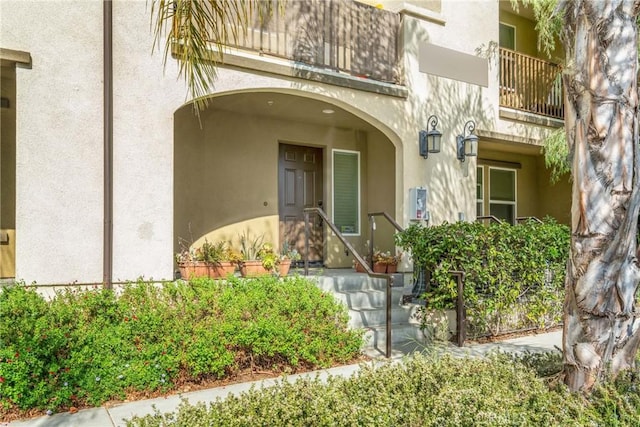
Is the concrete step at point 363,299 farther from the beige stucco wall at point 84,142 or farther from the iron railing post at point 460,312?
the beige stucco wall at point 84,142

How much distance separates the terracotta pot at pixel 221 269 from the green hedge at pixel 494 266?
2528 millimetres

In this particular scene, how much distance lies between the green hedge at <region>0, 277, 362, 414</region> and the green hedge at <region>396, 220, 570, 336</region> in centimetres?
147

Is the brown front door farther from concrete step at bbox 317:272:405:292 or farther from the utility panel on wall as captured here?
the utility panel on wall

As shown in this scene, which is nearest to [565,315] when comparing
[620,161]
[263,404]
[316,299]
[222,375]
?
[620,161]

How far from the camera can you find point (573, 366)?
3354mm

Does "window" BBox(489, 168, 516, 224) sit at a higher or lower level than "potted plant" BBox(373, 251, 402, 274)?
higher

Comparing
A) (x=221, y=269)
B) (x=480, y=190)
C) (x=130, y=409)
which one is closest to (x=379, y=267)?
(x=221, y=269)

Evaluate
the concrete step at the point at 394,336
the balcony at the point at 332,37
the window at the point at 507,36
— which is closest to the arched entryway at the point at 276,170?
the balcony at the point at 332,37

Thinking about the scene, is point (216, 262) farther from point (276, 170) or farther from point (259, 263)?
point (276, 170)

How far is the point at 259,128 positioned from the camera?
338 inches

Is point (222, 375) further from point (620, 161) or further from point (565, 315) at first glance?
point (620, 161)

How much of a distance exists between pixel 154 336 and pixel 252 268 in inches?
96.1

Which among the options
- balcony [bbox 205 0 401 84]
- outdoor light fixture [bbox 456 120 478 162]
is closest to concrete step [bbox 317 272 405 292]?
outdoor light fixture [bbox 456 120 478 162]

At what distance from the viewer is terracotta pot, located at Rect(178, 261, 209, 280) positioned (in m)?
6.44
